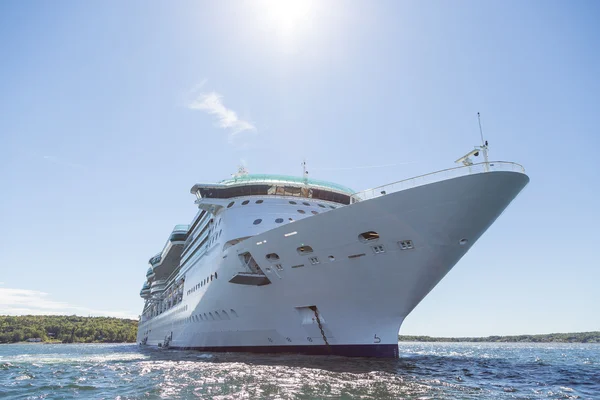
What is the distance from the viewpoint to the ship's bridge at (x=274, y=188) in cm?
2305

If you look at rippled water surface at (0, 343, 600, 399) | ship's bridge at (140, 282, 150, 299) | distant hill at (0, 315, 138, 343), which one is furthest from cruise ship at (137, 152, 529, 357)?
distant hill at (0, 315, 138, 343)

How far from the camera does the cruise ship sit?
12961mm

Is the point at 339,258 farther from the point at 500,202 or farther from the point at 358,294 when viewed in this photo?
the point at 500,202

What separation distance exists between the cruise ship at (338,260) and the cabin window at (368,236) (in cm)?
4

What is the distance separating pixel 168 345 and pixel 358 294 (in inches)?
1048

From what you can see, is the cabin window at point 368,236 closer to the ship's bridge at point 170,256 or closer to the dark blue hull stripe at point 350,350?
the dark blue hull stripe at point 350,350

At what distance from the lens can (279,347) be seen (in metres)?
17.2

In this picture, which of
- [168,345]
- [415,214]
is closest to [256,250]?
[415,214]

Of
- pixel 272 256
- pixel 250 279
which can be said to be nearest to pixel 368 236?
pixel 272 256

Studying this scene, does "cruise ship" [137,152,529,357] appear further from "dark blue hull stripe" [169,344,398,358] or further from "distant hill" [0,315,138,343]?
"distant hill" [0,315,138,343]

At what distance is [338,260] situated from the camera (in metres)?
14.7

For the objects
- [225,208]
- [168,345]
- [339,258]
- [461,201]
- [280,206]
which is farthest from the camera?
[168,345]

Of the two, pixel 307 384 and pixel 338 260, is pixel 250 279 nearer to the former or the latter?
pixel 338 260

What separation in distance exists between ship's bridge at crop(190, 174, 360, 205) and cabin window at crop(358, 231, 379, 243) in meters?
9.49
